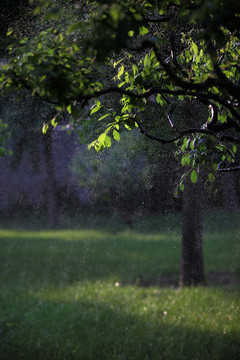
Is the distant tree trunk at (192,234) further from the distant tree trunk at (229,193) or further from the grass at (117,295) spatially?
the distant tree trunk at (229,193)

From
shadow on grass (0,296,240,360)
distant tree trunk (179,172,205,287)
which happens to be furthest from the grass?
distant tree trunk (179,172,205,287)

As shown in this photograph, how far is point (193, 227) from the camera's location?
727 centimetres

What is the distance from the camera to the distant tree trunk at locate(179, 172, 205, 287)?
23.8ft

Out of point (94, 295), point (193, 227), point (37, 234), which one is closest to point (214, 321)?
point (193, 227)

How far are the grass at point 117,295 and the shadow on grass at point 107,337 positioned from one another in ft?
0.04

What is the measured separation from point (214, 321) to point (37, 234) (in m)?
8.56

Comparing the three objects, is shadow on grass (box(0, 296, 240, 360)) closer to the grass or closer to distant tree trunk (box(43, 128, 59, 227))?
the grass

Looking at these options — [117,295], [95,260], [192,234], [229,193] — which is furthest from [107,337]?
[95,260]

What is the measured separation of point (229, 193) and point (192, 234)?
5.14 ft

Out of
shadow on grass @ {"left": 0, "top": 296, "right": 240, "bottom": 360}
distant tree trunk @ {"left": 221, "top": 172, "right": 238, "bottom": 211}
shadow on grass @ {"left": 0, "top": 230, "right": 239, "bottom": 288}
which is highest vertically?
distant tree trunk @ {"left": 221, "top": 172, "right": 238, "bottom": 211}

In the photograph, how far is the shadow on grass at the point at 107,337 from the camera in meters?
5.10

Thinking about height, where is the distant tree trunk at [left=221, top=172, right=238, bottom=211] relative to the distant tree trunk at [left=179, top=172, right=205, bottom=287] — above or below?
above

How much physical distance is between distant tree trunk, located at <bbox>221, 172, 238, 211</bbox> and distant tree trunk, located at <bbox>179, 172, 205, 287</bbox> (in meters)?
0.97

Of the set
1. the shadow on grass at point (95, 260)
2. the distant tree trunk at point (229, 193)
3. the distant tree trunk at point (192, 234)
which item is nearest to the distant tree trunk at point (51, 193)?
the shadow on grass at point (95, 260)
